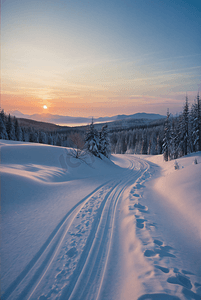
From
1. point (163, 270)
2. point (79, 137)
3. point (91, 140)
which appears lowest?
point (163, 270)

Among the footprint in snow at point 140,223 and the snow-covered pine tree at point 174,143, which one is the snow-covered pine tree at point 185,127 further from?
the footprint in snow at point 140,223

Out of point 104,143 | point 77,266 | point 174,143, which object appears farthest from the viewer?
point 174,143

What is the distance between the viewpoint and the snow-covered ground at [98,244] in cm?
289

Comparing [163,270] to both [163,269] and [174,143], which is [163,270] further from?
[174,143]

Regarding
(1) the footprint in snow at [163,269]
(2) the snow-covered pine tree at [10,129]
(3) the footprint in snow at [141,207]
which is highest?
(2) the snow-covered pine tree at [10,129]

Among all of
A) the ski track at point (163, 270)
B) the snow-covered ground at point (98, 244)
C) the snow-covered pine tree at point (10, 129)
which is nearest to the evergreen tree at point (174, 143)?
the snow-covered ground at point (98, 244)

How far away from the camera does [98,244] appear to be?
4.23 m

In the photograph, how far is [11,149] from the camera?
14.0 m

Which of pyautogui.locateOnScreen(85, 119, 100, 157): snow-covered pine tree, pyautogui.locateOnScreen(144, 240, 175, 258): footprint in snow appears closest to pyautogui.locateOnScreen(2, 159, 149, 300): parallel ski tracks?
pyautogui.locateOnScreen(144, 240, 175, 258): footprint in snow

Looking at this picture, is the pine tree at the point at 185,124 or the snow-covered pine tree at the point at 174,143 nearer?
the pine tree at the point at 185,124

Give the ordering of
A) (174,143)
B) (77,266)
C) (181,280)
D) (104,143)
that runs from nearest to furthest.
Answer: (181,280), (77,266), (104,143), (174,143)

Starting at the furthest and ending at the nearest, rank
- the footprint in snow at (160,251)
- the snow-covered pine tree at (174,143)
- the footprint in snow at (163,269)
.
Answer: the snow-covered pine tree at (174,143), the footprint in snow at (160,251), the footprint in snow at (163,269)

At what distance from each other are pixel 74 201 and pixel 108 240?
3413mm

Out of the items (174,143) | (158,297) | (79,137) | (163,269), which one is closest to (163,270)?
(163,269)
